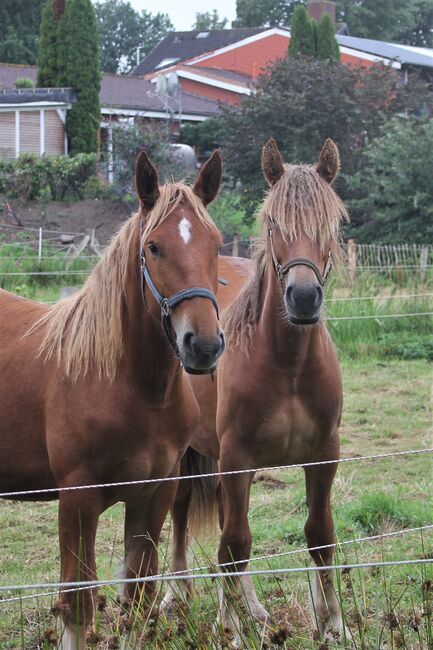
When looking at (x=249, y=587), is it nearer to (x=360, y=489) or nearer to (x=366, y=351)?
(x=360, y=489)

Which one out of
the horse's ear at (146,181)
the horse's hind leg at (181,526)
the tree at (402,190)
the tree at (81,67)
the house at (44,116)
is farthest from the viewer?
the house at (44,116)

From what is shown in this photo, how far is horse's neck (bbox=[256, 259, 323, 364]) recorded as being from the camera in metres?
4.58

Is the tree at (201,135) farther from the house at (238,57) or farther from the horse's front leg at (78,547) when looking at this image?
the horse's front leg at (78,547)

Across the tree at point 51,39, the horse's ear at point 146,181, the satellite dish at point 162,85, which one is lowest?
the horse's ear at point 146,181

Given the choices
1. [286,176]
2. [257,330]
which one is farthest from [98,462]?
[286,176]

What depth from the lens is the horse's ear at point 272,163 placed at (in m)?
4.70

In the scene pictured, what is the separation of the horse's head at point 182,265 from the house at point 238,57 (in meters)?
29.3

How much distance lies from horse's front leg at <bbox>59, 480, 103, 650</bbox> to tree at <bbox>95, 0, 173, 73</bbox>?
6930 cm

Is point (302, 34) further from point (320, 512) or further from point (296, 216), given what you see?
point (320, 512)

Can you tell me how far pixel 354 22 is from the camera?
59.4 metres

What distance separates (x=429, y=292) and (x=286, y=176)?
8187mm

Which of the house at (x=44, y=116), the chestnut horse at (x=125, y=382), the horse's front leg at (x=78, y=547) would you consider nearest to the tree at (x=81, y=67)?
the house at (x=44, y=116)

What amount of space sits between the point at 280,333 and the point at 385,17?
60618 mm

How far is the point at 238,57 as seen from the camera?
1704 inches
